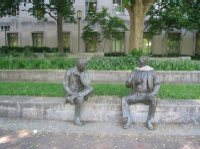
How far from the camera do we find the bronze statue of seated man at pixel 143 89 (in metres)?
6.92

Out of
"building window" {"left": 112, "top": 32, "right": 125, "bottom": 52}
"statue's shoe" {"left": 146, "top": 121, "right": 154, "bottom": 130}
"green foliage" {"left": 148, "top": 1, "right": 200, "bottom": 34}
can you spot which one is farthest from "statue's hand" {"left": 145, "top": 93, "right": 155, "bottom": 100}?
"building window" {"left": 112, "top": 32, "right": 125, "bottom": 52}

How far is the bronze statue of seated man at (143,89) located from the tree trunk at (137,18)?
778 cm

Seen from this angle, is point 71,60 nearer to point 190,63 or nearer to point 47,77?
point 47,77

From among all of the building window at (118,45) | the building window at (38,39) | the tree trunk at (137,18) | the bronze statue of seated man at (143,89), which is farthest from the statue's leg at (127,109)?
the building window at (38,39)

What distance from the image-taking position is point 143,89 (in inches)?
277

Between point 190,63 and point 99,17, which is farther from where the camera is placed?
point 99,17

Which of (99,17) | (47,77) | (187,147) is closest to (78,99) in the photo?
(187,147)

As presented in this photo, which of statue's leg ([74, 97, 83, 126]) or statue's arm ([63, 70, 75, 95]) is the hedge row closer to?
statue's arm ([63, 70, 75, 95])

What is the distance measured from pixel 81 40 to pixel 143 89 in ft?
74.1

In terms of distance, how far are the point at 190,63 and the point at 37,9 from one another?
1428cm

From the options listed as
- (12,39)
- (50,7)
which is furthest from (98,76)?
(12,39)

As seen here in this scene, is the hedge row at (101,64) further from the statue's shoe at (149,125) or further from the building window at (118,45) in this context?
the building window at (118,45)

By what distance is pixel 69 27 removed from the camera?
29906mm

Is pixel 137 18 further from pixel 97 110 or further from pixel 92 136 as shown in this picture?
pixel 92 136
